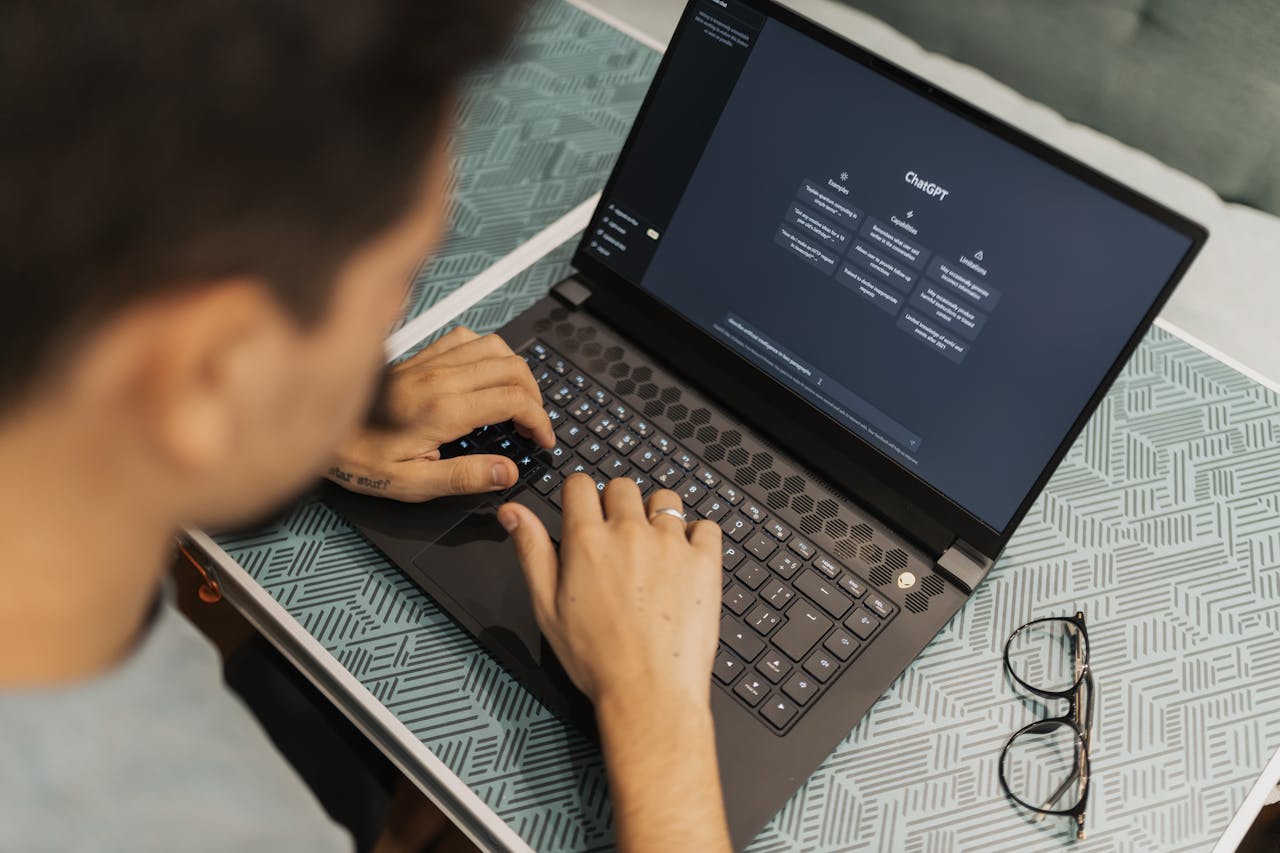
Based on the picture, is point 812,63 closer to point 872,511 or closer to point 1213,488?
point 872,511

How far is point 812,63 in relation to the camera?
80 centimetres

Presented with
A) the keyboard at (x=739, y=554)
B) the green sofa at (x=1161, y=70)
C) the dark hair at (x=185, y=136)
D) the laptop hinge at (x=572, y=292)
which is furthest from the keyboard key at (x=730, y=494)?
the green sofa at (x=1161, y=70)

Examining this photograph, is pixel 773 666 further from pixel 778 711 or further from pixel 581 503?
pixel 581 503

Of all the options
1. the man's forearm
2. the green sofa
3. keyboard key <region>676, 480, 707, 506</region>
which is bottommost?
the man's forearm

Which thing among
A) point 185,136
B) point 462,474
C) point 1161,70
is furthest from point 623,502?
point 1161,70

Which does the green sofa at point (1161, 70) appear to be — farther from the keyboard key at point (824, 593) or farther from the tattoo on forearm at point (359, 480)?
the tattoo on forearm at point (359, 480)

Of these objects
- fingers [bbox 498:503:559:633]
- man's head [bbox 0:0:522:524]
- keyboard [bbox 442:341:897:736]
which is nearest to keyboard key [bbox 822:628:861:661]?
keyboard [bbox 442:341:897:736]

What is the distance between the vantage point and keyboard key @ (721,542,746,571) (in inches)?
31.5

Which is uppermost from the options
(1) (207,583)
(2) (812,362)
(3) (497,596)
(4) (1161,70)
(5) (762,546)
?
(4) (1161,70)

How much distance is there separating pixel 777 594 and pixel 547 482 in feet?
0.70

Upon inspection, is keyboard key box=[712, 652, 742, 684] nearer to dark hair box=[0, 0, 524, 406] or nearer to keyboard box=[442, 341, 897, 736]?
keyboard box=[442, 341, 897, 736]

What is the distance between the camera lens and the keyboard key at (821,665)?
746mm

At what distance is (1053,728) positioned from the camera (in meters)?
0.76

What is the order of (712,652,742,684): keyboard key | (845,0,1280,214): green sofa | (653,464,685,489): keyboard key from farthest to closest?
(845,0,1280,214): green sofa
(653,464,685,489): keyboard key
(712,652,742,684): keyboard key
